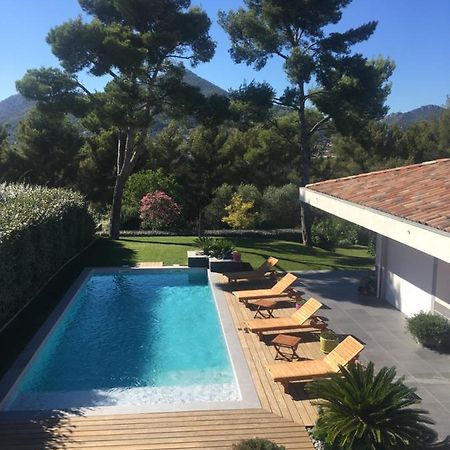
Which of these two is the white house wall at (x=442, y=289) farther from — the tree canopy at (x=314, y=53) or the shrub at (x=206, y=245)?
the tree canopy at (x=314, y=53)

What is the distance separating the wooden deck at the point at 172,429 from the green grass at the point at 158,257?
5330 millimetres

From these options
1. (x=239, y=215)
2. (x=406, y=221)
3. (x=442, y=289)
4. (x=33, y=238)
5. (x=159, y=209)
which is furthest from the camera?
(x=239, y=215)

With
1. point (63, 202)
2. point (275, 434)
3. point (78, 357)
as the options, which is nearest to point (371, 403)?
point (275, 434)

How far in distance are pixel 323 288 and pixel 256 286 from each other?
7.29 ft

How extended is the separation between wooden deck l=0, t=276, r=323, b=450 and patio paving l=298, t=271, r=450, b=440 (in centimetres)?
216

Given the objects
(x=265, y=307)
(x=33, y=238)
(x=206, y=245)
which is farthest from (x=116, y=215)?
(x=265, y=307)

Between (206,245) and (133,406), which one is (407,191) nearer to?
(133,406)

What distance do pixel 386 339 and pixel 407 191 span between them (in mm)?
3625

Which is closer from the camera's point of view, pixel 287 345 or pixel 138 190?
pixel 287 345

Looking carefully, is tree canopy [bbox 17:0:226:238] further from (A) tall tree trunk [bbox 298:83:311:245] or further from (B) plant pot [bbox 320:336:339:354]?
(B) plant pot [bbox 320:336:339:354]

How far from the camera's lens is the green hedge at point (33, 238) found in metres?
13.2

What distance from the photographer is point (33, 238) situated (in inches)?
614

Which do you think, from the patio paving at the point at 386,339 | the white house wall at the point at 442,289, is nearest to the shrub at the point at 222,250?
the patio paving at the point at 386,339

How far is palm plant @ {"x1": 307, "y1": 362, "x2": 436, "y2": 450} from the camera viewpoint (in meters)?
7.04
